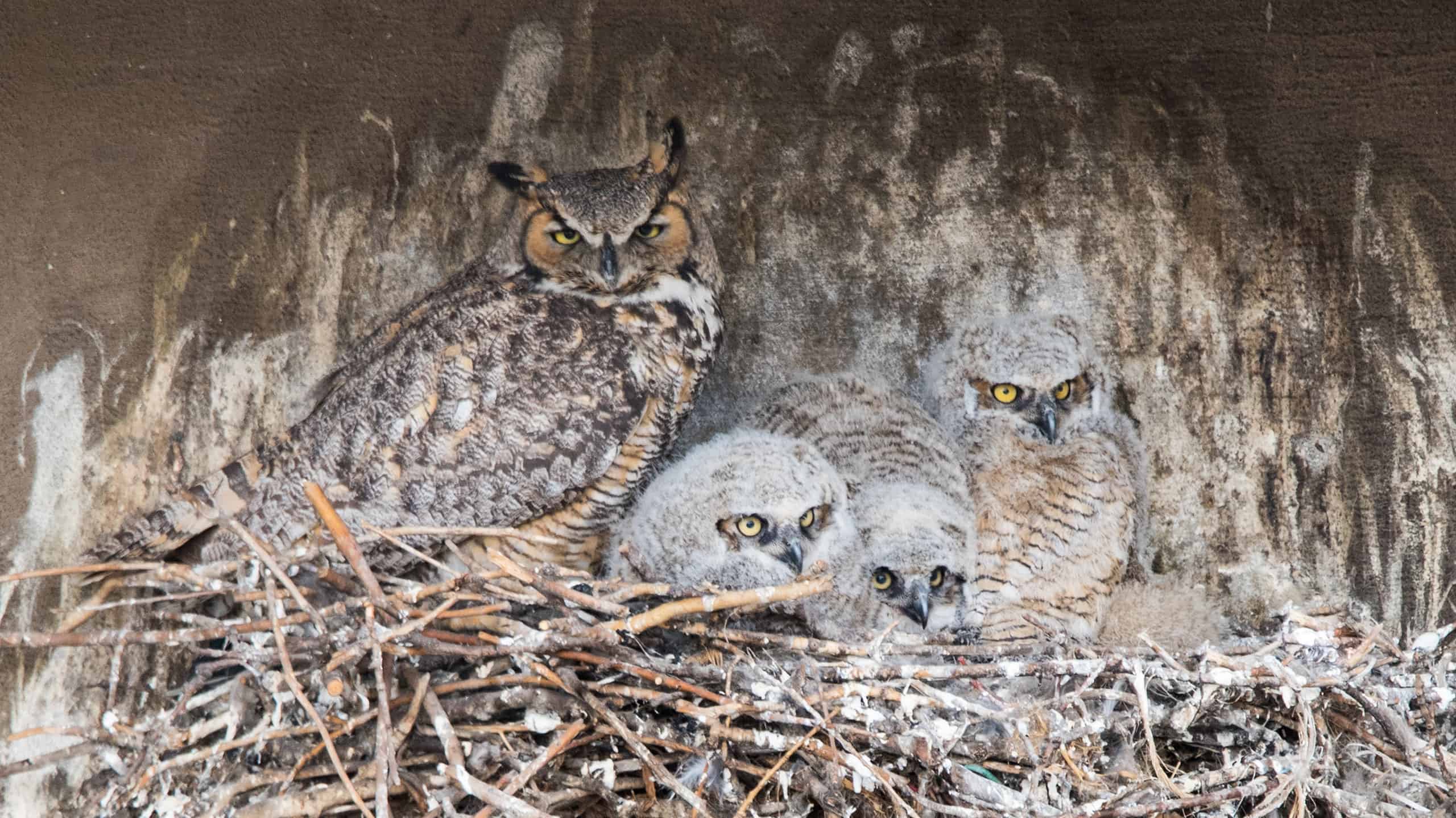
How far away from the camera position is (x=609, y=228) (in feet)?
8.51

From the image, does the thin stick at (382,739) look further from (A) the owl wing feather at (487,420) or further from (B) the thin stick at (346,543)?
(A) the owl wing feather at (487,420)

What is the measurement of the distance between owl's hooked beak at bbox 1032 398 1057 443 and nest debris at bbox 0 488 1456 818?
1.88 feet

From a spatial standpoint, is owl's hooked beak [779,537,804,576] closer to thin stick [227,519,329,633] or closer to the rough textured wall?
the rough textured wall

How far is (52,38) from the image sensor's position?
2.79 meters

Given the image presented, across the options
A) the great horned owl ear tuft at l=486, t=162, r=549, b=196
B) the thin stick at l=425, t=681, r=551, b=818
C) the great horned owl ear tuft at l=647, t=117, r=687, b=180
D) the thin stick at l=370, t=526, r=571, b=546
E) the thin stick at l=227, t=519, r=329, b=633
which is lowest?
the thin stick at l=425, t=681, r=551, b=818

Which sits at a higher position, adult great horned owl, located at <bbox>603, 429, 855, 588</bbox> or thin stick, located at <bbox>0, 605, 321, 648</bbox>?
adult great horned owl, located at <bbox>603, 429, 855, 588</bbox>

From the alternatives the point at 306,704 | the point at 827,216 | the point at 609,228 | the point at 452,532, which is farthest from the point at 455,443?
the point at 827,216

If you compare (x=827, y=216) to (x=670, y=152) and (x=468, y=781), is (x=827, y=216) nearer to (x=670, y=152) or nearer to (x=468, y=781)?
(x=670, y=152)

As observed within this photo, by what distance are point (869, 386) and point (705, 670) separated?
0.96m

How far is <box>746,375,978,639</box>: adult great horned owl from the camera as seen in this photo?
2537 millimetres

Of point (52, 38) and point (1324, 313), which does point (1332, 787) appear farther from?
point (52, 38)

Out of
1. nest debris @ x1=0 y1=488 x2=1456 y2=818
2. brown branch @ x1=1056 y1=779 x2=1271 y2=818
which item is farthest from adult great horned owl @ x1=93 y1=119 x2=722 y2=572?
brown branch @ x1=1056 y1=779 x2=1271 y2=818

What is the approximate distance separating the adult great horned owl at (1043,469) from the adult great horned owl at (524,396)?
625mm

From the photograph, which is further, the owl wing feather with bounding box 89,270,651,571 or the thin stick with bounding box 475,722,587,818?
the owl wing feather with bounding box 89,270,651,571
